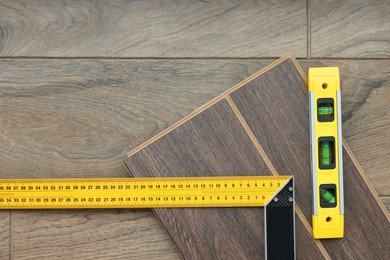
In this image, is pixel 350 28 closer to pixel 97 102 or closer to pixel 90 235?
pixel 97 102

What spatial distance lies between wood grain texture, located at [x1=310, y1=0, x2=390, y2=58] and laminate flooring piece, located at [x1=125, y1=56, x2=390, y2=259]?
0.07 m

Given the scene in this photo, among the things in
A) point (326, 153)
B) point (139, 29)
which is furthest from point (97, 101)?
point (326, 153)

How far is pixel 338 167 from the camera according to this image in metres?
0.77

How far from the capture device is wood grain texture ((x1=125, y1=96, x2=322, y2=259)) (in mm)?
771

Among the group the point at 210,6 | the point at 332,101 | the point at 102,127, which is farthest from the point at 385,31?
the point at 102,127

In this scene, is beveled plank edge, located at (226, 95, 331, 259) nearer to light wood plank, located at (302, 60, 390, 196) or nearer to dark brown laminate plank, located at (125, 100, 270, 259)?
dark brown laminate plank, located at (125, 100, 270, 259)

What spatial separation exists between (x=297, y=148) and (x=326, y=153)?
5 cm

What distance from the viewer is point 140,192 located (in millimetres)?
778

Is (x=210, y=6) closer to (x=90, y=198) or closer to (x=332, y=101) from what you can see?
(x=332, y=101)

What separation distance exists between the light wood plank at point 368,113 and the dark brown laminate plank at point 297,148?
3 cm

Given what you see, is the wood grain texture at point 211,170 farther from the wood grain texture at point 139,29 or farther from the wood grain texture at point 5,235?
the wood grain texture at point 5,235

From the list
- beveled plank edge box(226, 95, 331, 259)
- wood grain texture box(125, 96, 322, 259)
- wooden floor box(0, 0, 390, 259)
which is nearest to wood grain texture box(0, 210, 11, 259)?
wooden floor box(0, 0, 390, 259)

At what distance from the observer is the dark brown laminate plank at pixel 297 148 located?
2.53 ft

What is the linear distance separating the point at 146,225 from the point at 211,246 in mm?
113
